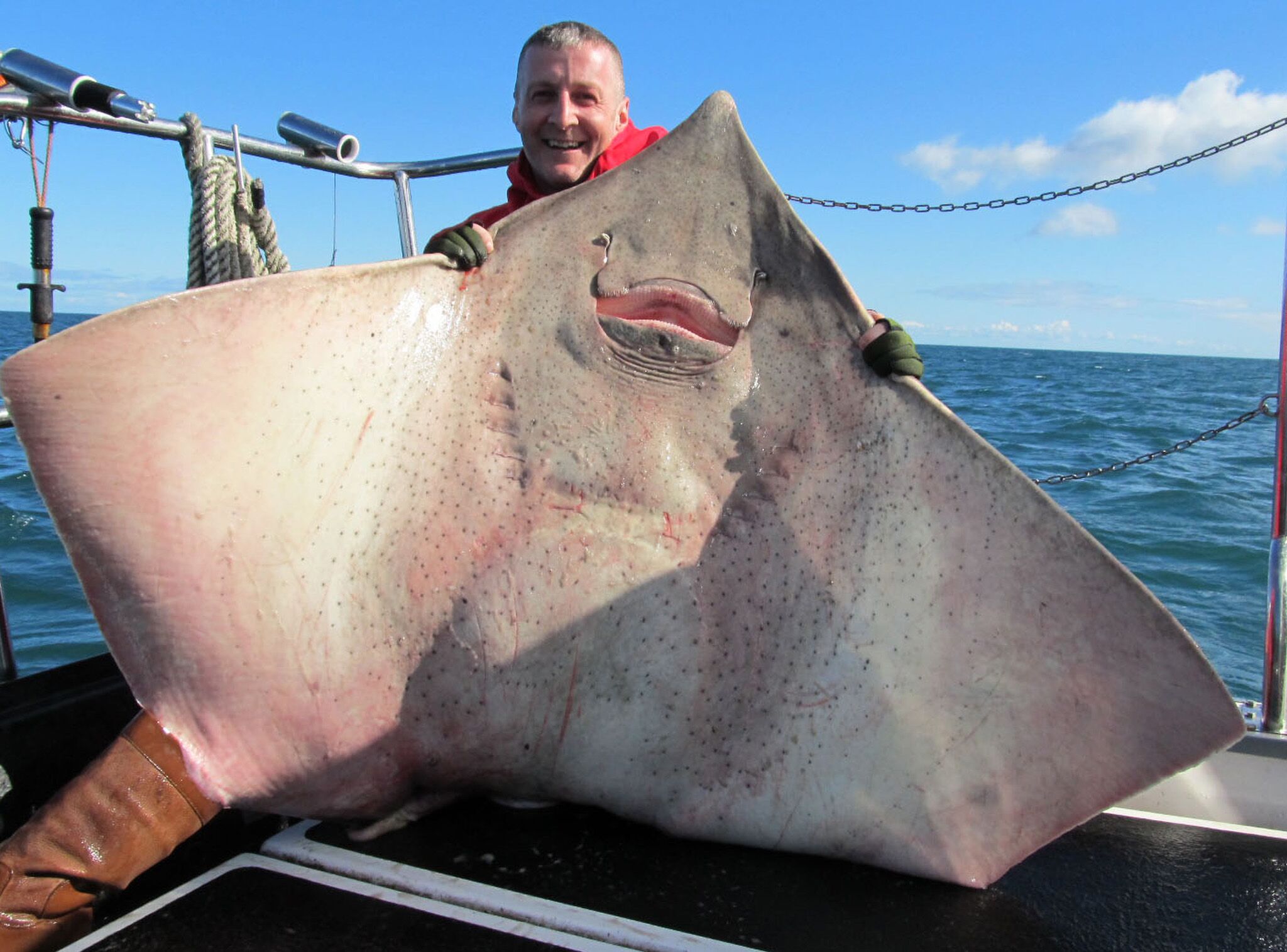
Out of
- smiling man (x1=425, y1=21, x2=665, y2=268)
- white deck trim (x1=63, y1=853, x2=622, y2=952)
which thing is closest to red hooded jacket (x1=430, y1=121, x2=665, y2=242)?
smiling man (x1=425, y1=21, x2=665, y2=268)

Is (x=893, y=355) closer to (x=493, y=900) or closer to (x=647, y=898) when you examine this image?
(x=647, y=898)

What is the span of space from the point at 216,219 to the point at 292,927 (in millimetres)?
1902

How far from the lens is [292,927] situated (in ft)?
4.74

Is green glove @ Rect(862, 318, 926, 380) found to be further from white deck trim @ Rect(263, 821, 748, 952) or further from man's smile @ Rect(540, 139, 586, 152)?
man's smile @ Rect(540, 139, 586, 152)

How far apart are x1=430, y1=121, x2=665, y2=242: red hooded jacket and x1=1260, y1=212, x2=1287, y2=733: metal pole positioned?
171 cm

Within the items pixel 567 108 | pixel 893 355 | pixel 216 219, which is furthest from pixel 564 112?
pixel 893 355

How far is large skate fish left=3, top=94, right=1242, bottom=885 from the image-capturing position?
1402mm

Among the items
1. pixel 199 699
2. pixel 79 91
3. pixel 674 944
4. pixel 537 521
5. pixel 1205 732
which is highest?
pixel 79 91

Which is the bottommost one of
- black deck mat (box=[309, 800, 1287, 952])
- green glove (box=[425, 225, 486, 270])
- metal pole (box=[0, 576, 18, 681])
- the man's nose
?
black deck mat (box=[309, 800, 1287, 952])

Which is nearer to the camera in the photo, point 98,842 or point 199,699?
point 199,699

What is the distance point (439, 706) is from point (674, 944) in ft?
1.85

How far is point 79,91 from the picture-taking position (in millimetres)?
2184

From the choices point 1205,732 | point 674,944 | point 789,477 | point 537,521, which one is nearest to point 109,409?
point 537,521

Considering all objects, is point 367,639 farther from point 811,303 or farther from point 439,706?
point 811,303
